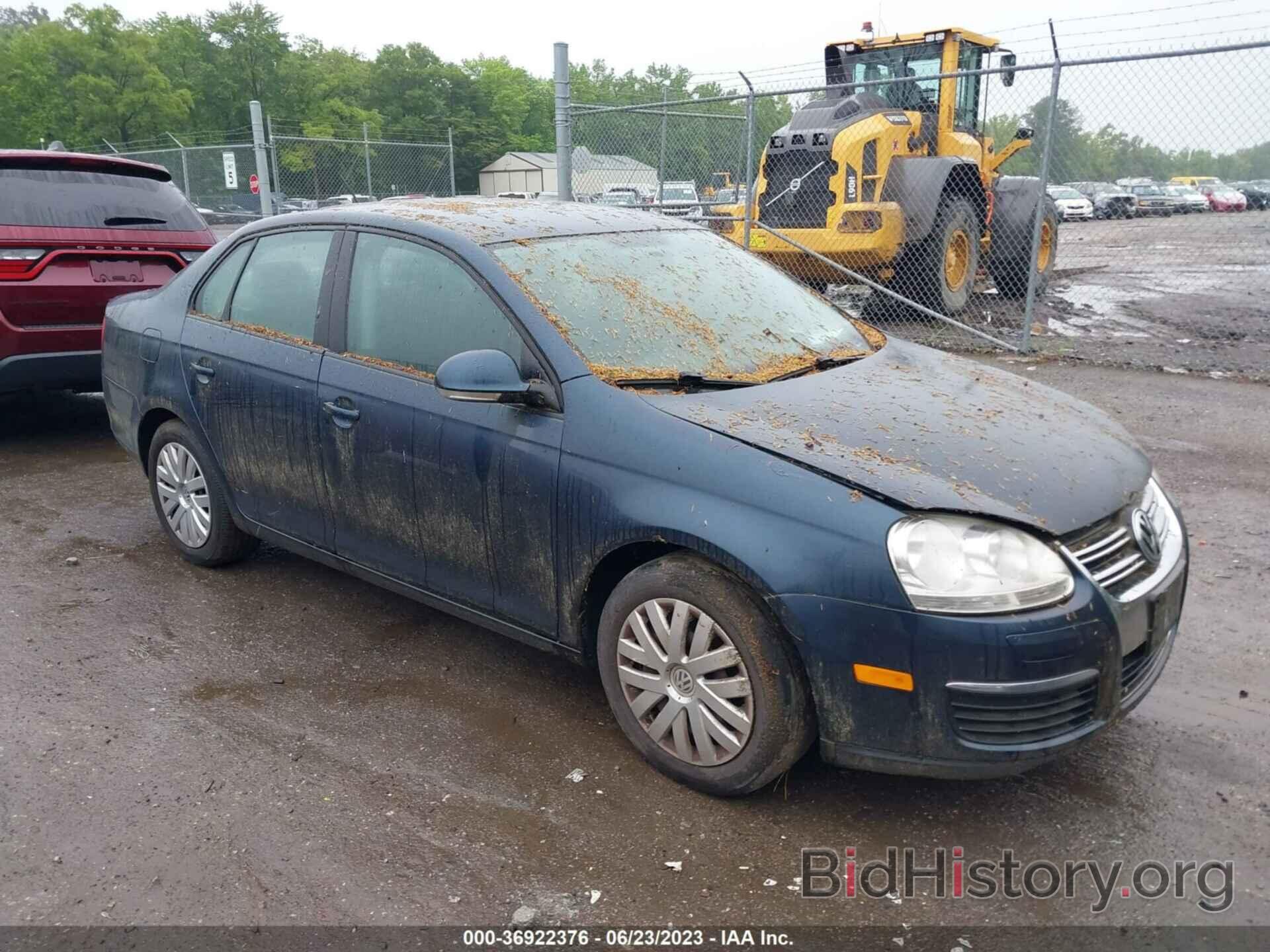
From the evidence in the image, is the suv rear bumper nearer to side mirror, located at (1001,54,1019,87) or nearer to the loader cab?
side mirror, located at (1001,54,1019,87)

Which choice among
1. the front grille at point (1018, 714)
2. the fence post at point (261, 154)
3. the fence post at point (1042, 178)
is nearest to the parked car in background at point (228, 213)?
the fence post at point (261, 154)

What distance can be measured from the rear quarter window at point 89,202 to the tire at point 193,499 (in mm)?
2411

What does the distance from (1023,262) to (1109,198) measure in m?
1.13

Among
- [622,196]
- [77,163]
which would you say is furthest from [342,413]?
[622,196]

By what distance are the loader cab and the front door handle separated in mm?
8749

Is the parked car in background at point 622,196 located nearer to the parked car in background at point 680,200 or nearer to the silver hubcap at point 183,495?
the parked car in background at point 680,200

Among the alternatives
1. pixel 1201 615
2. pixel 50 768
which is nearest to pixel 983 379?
pixel 1201 615

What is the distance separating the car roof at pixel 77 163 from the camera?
635 centimetres

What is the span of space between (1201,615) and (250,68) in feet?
242

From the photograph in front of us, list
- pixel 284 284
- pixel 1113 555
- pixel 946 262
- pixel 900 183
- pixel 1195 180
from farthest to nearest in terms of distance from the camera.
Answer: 1. pixel 946 262
2. pixel 900 183
3. pixel 1195 180
4. pixel 284 284
5. pixel 1113 555

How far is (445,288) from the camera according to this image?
11.8 ft

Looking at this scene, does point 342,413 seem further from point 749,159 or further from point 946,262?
point 946,262

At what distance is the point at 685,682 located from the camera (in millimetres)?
2965

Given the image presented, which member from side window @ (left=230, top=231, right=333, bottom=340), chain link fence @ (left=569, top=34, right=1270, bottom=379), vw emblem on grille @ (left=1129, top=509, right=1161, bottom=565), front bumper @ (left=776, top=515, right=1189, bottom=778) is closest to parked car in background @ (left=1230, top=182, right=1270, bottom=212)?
chain link fence @ (left=569, top=34, right=1270, bottom=379)
